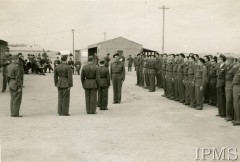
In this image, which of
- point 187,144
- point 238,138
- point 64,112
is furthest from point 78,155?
point 64,112

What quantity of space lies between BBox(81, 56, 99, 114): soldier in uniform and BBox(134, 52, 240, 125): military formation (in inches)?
151

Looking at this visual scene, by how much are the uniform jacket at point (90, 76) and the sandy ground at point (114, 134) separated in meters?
0.98

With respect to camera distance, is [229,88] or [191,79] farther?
[191,79]

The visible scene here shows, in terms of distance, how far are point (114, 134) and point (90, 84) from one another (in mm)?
3540

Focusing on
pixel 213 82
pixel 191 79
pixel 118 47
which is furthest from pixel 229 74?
pixel 118 47

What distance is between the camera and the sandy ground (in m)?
7.13

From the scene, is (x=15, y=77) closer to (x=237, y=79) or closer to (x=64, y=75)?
(x=64, y=75)

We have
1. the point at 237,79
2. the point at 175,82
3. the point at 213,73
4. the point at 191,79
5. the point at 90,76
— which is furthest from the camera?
the point at 175,82

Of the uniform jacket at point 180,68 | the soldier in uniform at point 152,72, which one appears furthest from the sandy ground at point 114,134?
the soldier in uniform at point 152,72

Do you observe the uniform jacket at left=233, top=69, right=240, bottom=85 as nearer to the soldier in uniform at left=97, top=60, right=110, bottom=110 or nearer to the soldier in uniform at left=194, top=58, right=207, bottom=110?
the soldier in uniform at left=194, top=58, right=207, bottom=110

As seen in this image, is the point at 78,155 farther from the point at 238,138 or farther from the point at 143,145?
the point at 238,138

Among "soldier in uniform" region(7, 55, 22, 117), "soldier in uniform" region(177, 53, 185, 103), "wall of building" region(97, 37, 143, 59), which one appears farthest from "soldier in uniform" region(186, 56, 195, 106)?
"wall of building" region(97, 37, 143, 59)

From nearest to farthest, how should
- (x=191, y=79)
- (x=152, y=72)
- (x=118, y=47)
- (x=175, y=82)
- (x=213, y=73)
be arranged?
1. (x=191, y=79)
2. (x=213, y=73)
3. (x=175, y=82)
4. (x=152, y=72)
5. (x=118, y=47)

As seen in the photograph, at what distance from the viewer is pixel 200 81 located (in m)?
13.6
